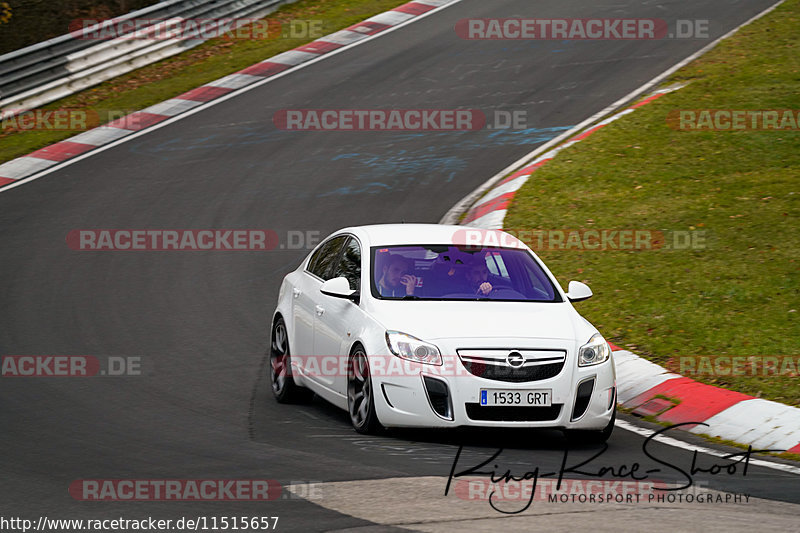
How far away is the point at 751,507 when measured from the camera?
670cm

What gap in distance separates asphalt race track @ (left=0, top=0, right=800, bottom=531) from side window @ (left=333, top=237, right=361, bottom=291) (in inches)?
45.8

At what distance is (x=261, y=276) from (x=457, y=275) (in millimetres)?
5559

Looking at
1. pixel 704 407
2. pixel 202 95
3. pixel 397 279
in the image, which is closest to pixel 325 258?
pixel 397 279

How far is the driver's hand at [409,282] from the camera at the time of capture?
30.1 feet

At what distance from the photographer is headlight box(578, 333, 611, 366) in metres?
8.46

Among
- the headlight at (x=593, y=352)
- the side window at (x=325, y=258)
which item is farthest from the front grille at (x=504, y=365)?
the side window at (x=325, y=258)

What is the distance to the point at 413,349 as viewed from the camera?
8.31 metres

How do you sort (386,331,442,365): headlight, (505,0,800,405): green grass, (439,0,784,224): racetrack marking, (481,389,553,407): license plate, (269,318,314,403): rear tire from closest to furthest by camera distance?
1. (481,389,553,407): license plate
2. (386,331,442,365): headlight
3. (269,318,314,403): rear tire
4. (505,0,800,405): green grass
5. (439,0,784,224): racetrack marking

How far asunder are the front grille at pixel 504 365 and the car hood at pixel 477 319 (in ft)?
0.51

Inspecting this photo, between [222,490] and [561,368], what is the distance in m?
2.74

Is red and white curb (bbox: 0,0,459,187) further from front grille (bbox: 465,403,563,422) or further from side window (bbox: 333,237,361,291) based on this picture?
front grille (bbox: 465,403,563,422)

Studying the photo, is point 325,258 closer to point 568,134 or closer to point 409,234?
point 409,234

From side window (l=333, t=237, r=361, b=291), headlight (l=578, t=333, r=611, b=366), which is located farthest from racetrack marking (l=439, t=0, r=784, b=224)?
headlight (l=578, t=333, r=611, b=366)

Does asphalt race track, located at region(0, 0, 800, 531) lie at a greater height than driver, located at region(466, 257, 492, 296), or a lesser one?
lesser
